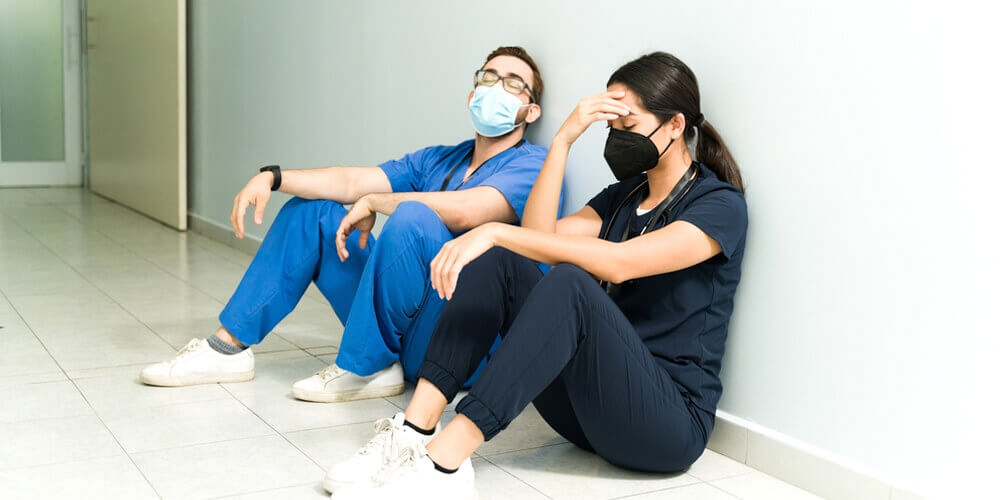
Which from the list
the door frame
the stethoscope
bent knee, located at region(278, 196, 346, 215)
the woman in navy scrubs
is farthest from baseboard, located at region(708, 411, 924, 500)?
the door frame

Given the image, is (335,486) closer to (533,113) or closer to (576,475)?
(576,475)

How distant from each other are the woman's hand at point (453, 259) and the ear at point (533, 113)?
2.93 feet

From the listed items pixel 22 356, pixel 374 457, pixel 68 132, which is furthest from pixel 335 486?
pixel 68 132

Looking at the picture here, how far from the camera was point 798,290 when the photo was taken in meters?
1.96

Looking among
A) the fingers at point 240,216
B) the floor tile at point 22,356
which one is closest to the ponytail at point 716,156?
the fingers at point 240,216

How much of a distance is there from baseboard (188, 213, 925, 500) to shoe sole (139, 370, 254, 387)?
1249mm

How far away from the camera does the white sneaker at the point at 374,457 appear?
1.77 metres

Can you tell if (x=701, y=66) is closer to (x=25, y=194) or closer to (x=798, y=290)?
(x=798, y=290)

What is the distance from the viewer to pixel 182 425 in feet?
7.29

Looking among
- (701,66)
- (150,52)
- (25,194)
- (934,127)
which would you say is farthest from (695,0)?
(25,194)

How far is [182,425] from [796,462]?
1356 millimetres

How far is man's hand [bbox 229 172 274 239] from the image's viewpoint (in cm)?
240

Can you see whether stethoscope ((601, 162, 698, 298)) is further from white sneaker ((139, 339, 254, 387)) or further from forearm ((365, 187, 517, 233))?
white sneaker ((139, 339, 254, 387))

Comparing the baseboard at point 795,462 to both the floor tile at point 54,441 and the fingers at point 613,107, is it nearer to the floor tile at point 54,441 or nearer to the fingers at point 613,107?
the fingers at point 613,107
